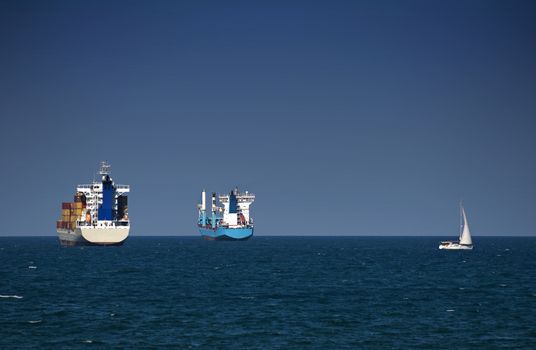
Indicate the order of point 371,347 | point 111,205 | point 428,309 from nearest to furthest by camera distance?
point 371,347 < point 428,309 < point 111,205

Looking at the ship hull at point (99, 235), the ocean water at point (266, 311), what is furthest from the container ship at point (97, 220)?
the ocean water at point (266, 311)

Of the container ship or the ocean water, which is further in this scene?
the container ship

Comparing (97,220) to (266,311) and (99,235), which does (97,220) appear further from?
(266,311)

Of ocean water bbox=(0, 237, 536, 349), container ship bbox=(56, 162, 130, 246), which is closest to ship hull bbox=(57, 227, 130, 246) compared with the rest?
container ship bbox=(56, 162, 130, 246)

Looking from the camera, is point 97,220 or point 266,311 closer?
point 266,311

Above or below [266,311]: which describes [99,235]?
above

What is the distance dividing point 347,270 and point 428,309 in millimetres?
49168

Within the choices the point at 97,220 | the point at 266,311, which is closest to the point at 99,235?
the point at 97,220

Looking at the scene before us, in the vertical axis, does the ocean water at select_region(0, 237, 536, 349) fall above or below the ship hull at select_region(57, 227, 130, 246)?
below

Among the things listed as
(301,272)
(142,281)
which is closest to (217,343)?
(142,281)

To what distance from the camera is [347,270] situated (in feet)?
380

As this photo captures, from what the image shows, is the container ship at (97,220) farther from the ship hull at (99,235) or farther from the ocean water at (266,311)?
the ocean water at (266,311)

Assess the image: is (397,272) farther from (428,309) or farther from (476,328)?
(476,328)

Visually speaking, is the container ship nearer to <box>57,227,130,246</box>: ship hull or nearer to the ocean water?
<box>57,227,130,246</box>: ship hull
